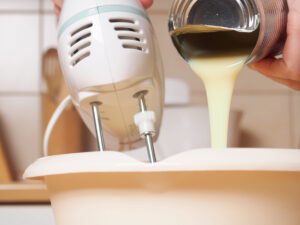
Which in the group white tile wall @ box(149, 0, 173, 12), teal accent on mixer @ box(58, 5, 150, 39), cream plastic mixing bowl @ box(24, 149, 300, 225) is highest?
white tile wall @ box(149, 0, 173, 12)

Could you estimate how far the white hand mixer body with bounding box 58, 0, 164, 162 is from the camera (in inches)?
17.6

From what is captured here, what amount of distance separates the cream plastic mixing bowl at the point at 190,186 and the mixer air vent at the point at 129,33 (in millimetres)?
143

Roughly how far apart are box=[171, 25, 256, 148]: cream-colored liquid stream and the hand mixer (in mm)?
68

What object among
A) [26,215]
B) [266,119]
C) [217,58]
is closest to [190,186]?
[217,58]

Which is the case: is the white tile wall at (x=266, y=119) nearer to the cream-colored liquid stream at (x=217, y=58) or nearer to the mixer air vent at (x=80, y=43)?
the cream-colored liquid stream at (x=217, y=58)

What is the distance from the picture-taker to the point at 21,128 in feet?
4.25

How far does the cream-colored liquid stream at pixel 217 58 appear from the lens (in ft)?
1.77

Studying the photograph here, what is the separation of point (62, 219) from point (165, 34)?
990 mm

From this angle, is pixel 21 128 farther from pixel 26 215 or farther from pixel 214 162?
pixel 214 162

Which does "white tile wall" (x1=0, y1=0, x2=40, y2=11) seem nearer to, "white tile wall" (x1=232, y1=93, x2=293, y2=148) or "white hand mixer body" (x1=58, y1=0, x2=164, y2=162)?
"white tile wall" (x1=232, y1=93, x2=293, y2=148)

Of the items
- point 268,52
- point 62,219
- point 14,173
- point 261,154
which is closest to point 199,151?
point 261,154

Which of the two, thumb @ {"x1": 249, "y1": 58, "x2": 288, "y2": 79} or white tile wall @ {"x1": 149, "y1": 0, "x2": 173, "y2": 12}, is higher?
white tile wall @ {"x1": 149, "y1": 0, "x2": 173, "y2": 12}

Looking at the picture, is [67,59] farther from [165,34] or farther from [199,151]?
[165,34]

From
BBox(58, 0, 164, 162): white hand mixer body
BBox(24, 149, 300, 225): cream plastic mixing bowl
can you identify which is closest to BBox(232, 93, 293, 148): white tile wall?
BBox(58, 0, 164, 162): white hand mixer body
